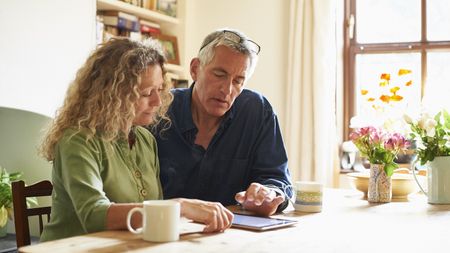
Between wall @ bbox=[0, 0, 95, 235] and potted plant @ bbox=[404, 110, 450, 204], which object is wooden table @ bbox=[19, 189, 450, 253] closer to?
potted plant @ bbox=[404, 110, 450, 204]

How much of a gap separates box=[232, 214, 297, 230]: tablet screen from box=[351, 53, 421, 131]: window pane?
8.72 feet

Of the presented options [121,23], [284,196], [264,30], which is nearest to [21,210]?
[284,196]

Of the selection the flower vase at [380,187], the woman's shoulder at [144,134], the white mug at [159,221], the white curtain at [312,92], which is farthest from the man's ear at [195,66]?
the white curtain at [312,92]

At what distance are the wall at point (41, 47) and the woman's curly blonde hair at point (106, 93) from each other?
151 centimetres

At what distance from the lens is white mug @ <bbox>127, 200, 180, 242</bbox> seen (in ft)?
4.21

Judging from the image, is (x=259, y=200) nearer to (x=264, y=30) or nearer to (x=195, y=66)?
(x=195, y=66)

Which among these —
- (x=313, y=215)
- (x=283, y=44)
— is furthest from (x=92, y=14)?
(x=313, y=215)

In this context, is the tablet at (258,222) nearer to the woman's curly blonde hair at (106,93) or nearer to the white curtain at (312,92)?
the woman's curly blonde hair at (106,93)

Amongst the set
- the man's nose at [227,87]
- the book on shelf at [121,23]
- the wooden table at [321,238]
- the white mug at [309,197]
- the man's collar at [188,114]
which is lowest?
the wooden table at [321,238]

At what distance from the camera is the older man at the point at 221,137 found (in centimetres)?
203

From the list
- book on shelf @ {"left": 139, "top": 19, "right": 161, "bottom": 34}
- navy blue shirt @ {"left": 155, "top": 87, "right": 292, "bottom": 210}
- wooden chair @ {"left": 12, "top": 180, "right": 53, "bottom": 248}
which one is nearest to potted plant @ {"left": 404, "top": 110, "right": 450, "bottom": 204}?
navy blue shirt @ {"left": 155, "top": 87, "right": 292, "bottom": 210}

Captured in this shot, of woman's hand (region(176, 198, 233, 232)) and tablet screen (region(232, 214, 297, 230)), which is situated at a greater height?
woman's hand (region(176, 198, 233, 232))

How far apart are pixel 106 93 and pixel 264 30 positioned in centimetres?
299

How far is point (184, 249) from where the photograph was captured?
1236 millimetres
